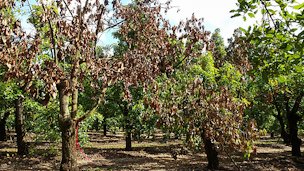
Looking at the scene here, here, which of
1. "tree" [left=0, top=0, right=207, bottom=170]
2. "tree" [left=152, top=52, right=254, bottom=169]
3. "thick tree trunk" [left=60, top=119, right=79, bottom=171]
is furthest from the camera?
"tree" [left=152, top=52, right=254, bottom=169]

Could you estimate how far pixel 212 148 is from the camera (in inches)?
813

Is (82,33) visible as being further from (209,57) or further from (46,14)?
(209,57)

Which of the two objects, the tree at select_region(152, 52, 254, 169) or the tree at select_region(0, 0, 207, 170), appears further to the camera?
the tree at select_region(152, 52, 254, 169)

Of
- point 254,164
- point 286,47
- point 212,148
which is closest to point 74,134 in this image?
point 286,47

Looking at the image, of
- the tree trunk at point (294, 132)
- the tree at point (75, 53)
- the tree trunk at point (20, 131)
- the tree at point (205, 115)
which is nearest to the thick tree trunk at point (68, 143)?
the tree at point (75, 53)

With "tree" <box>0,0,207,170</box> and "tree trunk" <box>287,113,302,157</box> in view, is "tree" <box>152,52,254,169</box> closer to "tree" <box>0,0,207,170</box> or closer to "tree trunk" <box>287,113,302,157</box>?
"tree" <box>0,0,207,170</box>

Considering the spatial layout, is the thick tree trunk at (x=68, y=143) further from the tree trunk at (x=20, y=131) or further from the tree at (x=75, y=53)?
the tree trunk at (x=20, y=131)

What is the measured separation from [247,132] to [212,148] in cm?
825

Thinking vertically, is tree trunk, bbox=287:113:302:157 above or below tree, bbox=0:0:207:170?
below

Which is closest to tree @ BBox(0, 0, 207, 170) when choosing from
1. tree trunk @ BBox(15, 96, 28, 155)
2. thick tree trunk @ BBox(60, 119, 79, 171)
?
thick tree trunk @ BBox(60, 119, 79, 171)

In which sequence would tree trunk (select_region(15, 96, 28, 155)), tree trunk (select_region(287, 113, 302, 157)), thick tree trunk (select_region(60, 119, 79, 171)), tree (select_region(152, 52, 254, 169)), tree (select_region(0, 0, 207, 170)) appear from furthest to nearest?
tree trunk (select_region(287, 113, 302, 157)) < tree trunk (select_region(15, 96, 28, 155)) < tree (select_region(152, 52, 254, 169)) < thick tree trunk (select_region(60, 119, 79, 171)) < tree (select_region(0, 0, 207, 170))

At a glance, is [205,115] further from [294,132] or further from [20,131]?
[20,131]

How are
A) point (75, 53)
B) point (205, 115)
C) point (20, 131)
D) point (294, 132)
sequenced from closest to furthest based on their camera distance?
point (75, 53) < point (205, 115) < point (20, 131) < point (294, 132)

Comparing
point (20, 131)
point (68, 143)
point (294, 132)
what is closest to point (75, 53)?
point (68, 143)
